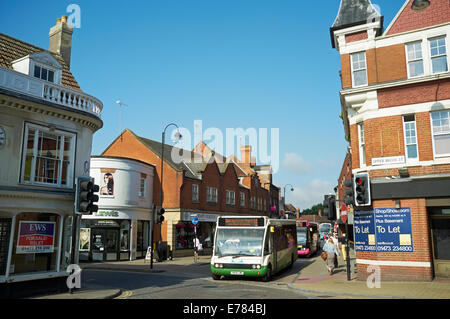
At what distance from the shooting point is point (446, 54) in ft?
48.2

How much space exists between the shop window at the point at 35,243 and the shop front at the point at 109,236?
15261mm

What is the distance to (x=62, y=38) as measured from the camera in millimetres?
18266

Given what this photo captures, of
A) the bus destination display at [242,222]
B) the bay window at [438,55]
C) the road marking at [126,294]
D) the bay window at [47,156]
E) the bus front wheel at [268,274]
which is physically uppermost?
the bay window at [438,55]

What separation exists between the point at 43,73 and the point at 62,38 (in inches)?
203

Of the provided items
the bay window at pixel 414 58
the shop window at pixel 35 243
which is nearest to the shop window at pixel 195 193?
the shop window at pixel 35 243

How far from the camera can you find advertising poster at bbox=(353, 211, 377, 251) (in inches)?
592

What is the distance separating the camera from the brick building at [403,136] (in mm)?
14273

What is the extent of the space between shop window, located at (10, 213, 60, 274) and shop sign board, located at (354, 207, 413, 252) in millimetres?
11763

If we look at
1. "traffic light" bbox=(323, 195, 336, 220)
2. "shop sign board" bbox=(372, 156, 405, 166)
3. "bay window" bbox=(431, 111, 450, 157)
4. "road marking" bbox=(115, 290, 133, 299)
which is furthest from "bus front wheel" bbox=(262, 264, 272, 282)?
"bay window" bbox=(431, 111, 450, 157)

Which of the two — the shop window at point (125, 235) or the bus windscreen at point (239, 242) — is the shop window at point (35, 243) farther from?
the shop window at point (125, 235)

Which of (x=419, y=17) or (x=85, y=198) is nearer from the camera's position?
(x=85, y=198)

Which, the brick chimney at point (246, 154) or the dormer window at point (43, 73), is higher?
the brick chimney at point (246, 154)

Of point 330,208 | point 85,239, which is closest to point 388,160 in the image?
point 330,208

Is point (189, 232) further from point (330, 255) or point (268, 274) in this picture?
point (268, 274)
